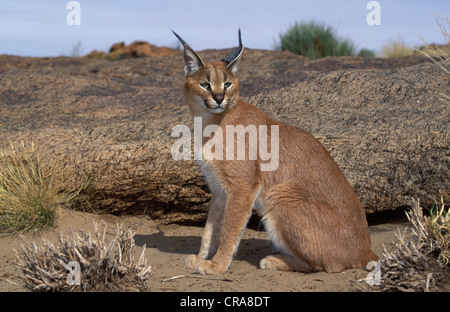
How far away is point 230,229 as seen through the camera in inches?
180

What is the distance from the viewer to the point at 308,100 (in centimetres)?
659

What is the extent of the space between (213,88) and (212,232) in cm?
139

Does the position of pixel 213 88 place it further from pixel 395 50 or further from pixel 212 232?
pixel 395 50

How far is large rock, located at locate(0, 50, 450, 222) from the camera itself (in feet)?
18.1

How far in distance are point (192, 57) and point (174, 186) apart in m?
1.78

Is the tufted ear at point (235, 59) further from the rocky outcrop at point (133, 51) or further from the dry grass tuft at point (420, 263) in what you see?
the rocky outcrop at point (133, 51)

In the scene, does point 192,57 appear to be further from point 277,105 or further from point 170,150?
point 277,105

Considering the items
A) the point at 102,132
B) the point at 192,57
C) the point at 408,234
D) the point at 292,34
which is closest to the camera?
the point at 192,57

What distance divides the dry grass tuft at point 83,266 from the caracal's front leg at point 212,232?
1088mm

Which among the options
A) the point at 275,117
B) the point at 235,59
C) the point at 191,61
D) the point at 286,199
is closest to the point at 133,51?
the point at 275,117

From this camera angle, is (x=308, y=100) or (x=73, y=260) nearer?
(x=73, y=260)

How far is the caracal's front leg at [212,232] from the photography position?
489cm

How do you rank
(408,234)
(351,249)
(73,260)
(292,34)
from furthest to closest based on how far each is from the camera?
1. (292,34)
2. (408,234)
3. (351,249)
4. (73,260)

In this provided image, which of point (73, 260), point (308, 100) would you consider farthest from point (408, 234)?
point (73, 260)
